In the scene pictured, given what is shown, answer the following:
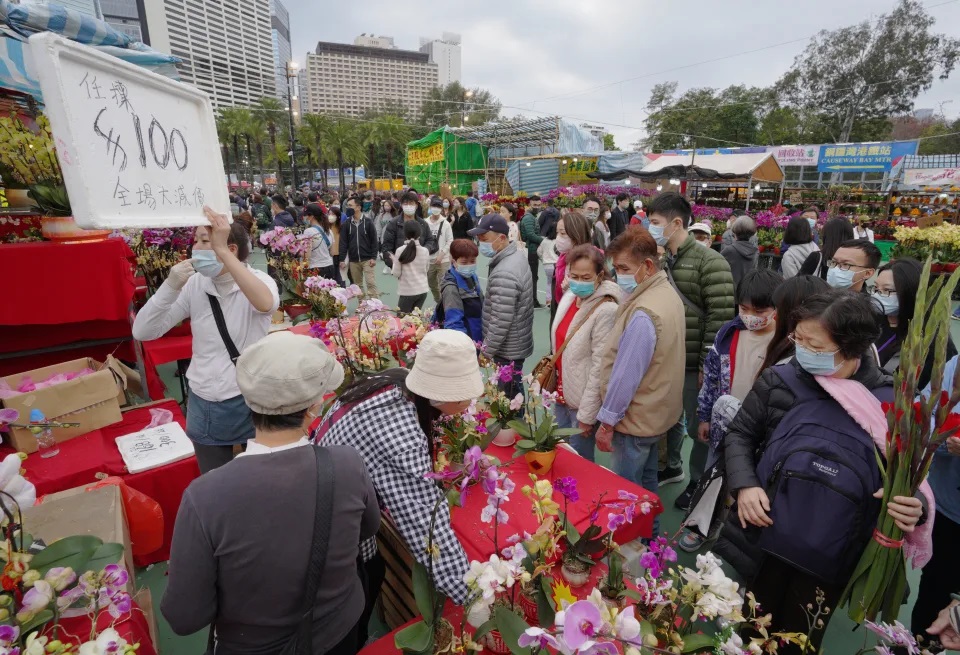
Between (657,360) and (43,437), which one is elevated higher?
(657,360)

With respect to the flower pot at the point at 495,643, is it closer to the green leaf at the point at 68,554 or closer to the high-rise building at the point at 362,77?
the green leaf at the point at 68,554

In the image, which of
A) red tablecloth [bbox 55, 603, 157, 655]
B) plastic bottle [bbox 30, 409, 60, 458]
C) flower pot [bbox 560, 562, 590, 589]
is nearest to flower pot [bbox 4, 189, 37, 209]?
plastic bottle [bbox 30, 409, 60, 458]

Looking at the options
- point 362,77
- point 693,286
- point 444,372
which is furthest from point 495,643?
point 362,77

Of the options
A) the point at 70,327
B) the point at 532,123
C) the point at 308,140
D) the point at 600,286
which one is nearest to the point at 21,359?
the point at 70,327

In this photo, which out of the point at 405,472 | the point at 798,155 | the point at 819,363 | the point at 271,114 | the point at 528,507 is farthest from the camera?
the point at 271,114

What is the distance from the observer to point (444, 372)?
1.57 metres

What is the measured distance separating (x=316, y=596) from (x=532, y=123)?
81.7ft

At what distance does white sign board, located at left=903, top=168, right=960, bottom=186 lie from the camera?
1482 centimetres

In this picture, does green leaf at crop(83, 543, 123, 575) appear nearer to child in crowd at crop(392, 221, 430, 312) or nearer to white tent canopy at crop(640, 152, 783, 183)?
child in crowd at crop(392, 221, 430, 312)

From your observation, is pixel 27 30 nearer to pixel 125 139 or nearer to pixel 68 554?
pixel 125 139

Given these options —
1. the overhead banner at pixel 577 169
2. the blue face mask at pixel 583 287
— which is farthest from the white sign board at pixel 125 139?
the overhead banner at pixel 577 169

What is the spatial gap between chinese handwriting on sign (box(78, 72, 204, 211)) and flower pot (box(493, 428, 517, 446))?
1.61 metres

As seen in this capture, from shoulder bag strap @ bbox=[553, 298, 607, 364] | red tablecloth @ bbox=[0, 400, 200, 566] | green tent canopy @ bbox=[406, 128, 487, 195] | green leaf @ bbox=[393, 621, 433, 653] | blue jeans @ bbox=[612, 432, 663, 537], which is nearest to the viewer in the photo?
green leaf @ bbox=[393, 621, 433, 653]

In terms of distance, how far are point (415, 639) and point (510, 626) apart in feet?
1.06
